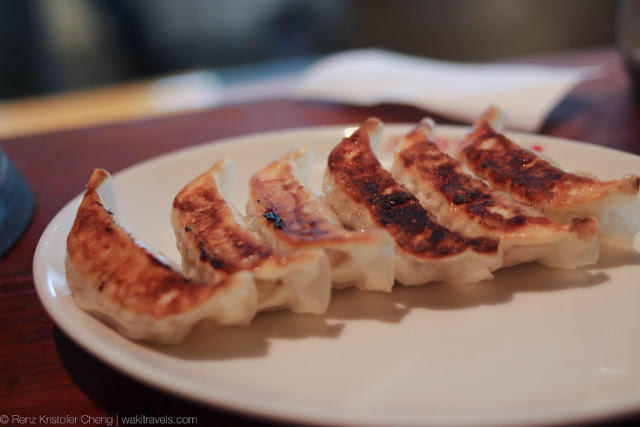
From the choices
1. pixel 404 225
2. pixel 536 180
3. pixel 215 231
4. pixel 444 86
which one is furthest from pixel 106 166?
pixel 536 180

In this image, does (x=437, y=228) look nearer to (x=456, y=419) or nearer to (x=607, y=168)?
(x=456, y=419)

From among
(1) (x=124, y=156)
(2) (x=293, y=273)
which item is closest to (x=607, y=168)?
(2) (x=293, y=273)

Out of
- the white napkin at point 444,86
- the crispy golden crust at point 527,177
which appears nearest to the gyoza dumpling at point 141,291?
the crispy golden crust at point 527,177

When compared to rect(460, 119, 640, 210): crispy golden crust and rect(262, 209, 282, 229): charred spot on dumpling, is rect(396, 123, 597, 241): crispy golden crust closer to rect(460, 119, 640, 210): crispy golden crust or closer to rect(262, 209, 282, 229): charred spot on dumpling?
rect(460, 119, 640, 210): crispy golden crust

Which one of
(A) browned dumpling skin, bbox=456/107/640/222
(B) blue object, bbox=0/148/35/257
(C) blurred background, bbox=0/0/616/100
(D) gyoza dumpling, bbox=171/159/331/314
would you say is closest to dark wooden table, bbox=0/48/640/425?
(B) blue object, bbox=0/148/35/257

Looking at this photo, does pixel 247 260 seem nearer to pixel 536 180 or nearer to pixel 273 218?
pixel 273 218
